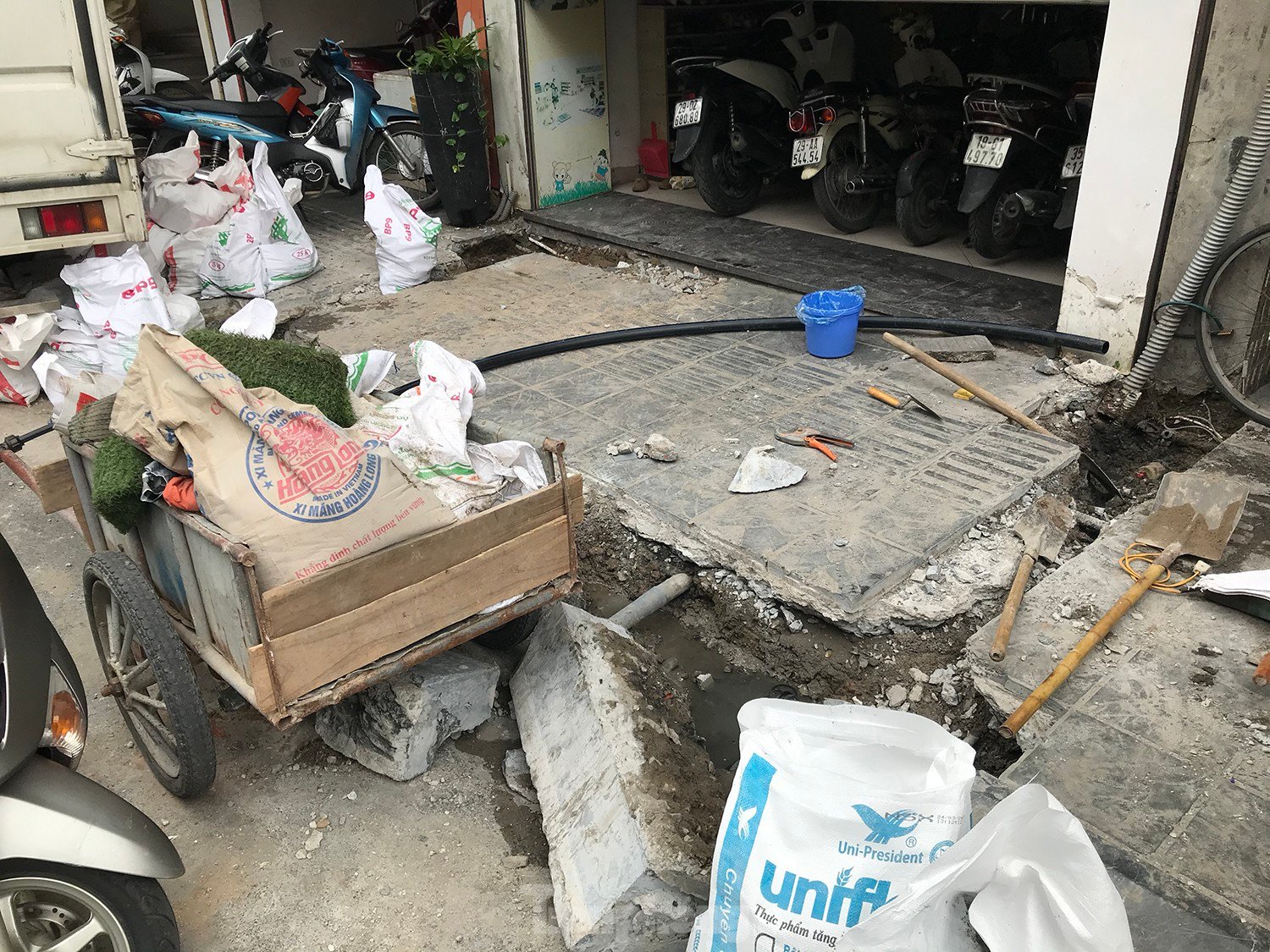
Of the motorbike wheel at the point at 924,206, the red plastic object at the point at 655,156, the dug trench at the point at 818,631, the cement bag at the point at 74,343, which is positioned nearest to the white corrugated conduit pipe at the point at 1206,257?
the dug trench at the point at 818,631

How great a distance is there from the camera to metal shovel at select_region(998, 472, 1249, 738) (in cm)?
297

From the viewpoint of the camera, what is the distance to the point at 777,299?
5.88m

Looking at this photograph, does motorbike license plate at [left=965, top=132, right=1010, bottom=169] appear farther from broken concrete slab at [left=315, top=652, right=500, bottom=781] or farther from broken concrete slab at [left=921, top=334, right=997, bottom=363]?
broken concrete slab at [left=315, top=652, right=500, bottom=781]

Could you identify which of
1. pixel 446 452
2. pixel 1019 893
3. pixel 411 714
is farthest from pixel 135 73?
pixel 1019 893

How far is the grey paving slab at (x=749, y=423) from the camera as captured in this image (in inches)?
139

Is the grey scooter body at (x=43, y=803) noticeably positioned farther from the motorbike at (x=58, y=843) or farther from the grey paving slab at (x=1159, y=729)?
the grey paving slab at (x=1159, y=729)

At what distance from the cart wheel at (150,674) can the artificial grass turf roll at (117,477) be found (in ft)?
0.50

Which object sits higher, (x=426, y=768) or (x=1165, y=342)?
(x=1165, y=342)

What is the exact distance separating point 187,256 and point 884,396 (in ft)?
14.4

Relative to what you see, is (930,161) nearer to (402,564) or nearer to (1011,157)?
(1011,157)

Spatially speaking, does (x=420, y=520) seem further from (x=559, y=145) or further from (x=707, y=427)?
(x=559, y=145)

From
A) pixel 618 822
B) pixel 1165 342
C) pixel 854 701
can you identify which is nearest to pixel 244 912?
pixel 618 822

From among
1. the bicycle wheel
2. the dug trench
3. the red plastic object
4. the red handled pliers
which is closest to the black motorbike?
the red plastic object

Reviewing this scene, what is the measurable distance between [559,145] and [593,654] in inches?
227
